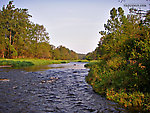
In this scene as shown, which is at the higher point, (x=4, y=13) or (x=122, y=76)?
(x=4, y=13)

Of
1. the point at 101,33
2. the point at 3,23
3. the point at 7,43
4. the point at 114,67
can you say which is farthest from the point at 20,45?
the point at 114,67

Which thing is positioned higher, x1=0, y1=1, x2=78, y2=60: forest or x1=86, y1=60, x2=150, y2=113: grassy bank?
x1=0, y1=1, x2=78, y2=60: forest

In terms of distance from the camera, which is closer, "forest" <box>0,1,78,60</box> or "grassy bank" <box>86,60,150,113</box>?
"grassy bank" <box>86,60,150,113</box>

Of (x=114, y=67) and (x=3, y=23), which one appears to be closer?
(x=114, y=67)

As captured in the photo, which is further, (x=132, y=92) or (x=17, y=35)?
(x=17, y=35)

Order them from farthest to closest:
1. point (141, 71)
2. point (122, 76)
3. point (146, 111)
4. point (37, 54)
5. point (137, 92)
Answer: point (37, 54), point (122, 76), point (137, 92), point (141, 71), point (146, 111)

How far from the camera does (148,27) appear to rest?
8969mm

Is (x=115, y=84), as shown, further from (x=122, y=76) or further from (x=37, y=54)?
(x=37, y=54)

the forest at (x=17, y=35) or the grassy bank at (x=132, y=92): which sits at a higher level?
the forest at (x=17, y=35)

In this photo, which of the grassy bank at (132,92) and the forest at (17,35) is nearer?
the grassy bank at (132,92)

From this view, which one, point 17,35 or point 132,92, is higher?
point 17,35

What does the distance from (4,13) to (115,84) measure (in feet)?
202

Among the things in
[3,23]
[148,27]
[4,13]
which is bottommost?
[148,27]

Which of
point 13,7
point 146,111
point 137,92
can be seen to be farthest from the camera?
point 13,7
